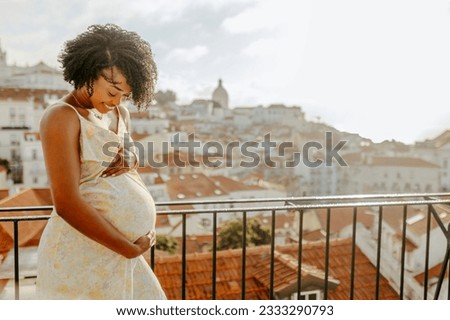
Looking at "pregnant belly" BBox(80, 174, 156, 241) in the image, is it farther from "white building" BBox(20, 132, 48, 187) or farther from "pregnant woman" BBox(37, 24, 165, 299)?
"white building" BBox(20, 132, 48, 187)

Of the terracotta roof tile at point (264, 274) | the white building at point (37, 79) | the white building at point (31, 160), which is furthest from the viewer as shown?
the white building at point (37, 79)

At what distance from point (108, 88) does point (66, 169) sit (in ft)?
0.91

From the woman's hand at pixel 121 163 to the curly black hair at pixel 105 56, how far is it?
187 millimetres

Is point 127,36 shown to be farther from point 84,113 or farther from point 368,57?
point 368,57

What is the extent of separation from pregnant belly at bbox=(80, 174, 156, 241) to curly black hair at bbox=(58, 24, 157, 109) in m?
0.27

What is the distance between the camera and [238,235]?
18.2m

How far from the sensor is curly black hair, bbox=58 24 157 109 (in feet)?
4.61

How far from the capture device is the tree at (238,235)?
18.0 meters

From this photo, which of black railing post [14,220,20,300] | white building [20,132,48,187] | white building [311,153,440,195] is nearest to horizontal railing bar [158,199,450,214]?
black railing post [14,220,20,300]

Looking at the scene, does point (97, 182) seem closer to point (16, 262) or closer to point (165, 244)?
point (16, 262)

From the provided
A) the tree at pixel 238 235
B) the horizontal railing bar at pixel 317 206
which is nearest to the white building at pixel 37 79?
the tree at pixel 238 235

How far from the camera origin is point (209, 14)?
9.68ft

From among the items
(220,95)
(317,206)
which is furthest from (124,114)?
(220,95)

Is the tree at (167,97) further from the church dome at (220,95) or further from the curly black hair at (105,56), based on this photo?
the curly black hair at (105,56)
